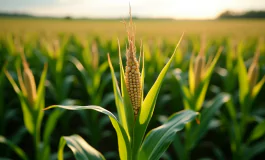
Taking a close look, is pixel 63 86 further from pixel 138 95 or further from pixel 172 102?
pixel 138 95

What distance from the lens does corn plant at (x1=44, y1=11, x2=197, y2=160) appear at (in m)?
1.23

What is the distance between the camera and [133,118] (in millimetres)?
1305

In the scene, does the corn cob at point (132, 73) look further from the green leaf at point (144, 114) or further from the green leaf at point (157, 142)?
the green leaf at point (157, 142)

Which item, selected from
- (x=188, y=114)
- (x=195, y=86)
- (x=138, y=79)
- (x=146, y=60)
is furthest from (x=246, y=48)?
(x=138, y=79)

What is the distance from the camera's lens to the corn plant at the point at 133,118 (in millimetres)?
1232

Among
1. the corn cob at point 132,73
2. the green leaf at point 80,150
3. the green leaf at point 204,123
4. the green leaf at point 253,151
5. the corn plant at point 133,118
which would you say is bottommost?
the green leaf at point 253,151

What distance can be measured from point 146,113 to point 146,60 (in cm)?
383

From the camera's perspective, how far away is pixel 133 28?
114 centimetres

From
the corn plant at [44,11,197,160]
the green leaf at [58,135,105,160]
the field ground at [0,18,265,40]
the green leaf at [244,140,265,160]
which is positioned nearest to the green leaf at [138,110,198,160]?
the corn plant at [44,11,197,160]

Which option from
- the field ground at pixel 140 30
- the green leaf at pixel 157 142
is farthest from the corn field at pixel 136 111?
the field ground at pixel 140 30

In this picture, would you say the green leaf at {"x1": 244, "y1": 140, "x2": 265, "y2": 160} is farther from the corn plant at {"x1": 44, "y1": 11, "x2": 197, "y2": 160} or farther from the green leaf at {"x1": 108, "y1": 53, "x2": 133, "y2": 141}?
the green leaf at {"x1": 108, "y1": 53, "x2": 133, "y2": 141}

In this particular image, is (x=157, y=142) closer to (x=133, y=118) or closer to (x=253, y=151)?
(x=133, y=118)

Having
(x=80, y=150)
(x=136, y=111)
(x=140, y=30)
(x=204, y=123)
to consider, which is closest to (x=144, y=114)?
(x=136, y=111)

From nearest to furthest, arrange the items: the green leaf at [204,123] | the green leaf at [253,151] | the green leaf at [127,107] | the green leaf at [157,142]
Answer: the green leaf at [127,107]
the green leaf at [157,142]
the green leaf at [204,123]
the green leaf at [253,151]
